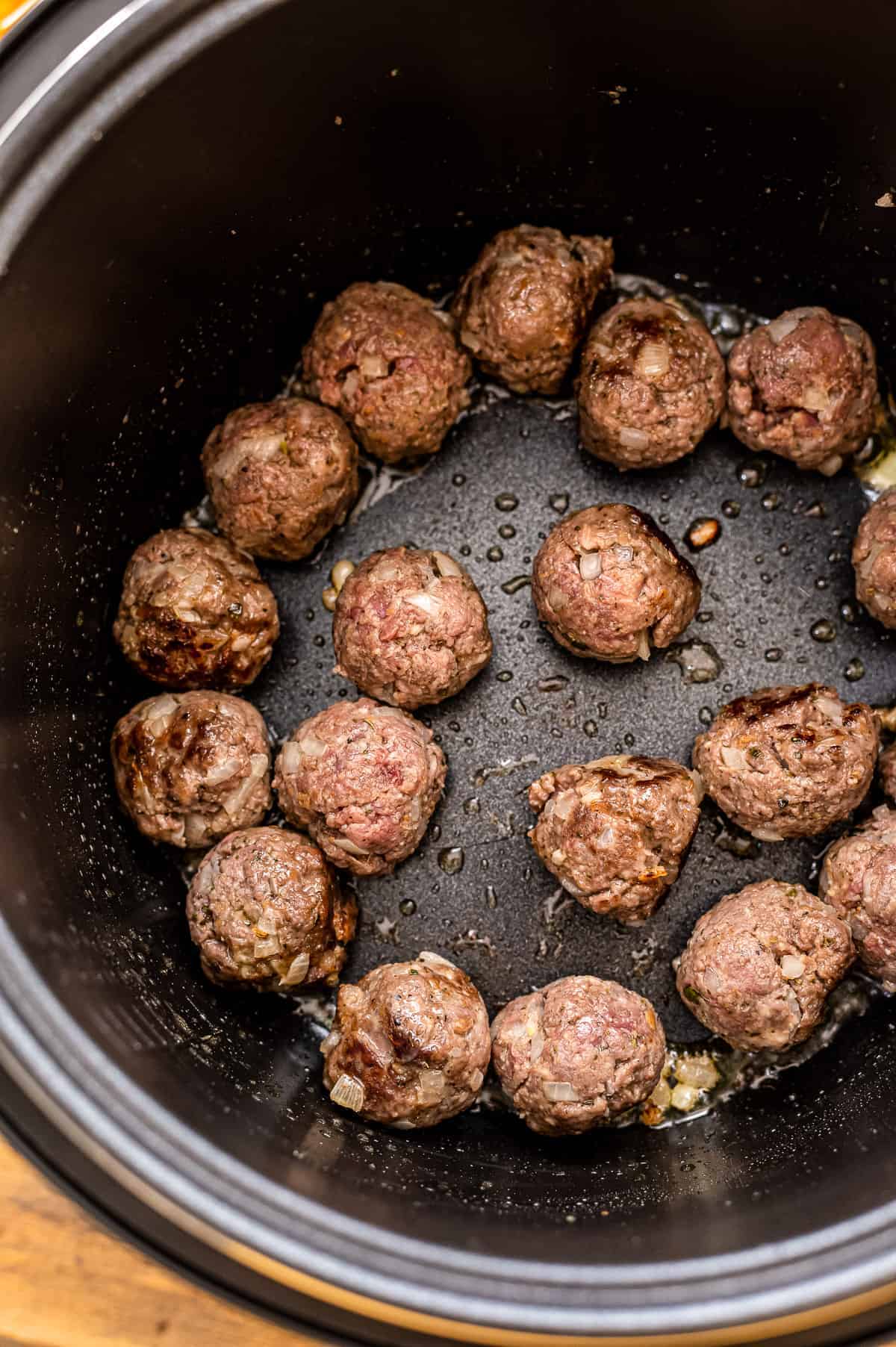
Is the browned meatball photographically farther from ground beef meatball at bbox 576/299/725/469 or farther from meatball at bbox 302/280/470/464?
meatball at bbox 302/280/470/464

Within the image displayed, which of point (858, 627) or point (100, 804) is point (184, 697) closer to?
point (100, 804)

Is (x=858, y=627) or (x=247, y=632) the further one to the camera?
(x=858, y=627)

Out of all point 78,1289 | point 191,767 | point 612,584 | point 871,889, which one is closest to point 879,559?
point 612,584

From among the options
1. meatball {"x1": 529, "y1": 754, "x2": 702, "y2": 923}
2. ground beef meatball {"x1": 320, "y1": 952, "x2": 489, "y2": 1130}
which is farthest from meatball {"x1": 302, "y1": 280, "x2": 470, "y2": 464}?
ground beef meatball {"x1": 320, "y1": 952, "x2": 489, "y2": 1130}

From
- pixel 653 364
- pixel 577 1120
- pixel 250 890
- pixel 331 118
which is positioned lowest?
pixel 577 1120

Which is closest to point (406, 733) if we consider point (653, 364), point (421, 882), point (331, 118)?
point (421, 882)

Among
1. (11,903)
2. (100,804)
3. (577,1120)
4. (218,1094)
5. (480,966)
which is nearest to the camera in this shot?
(11,903)
